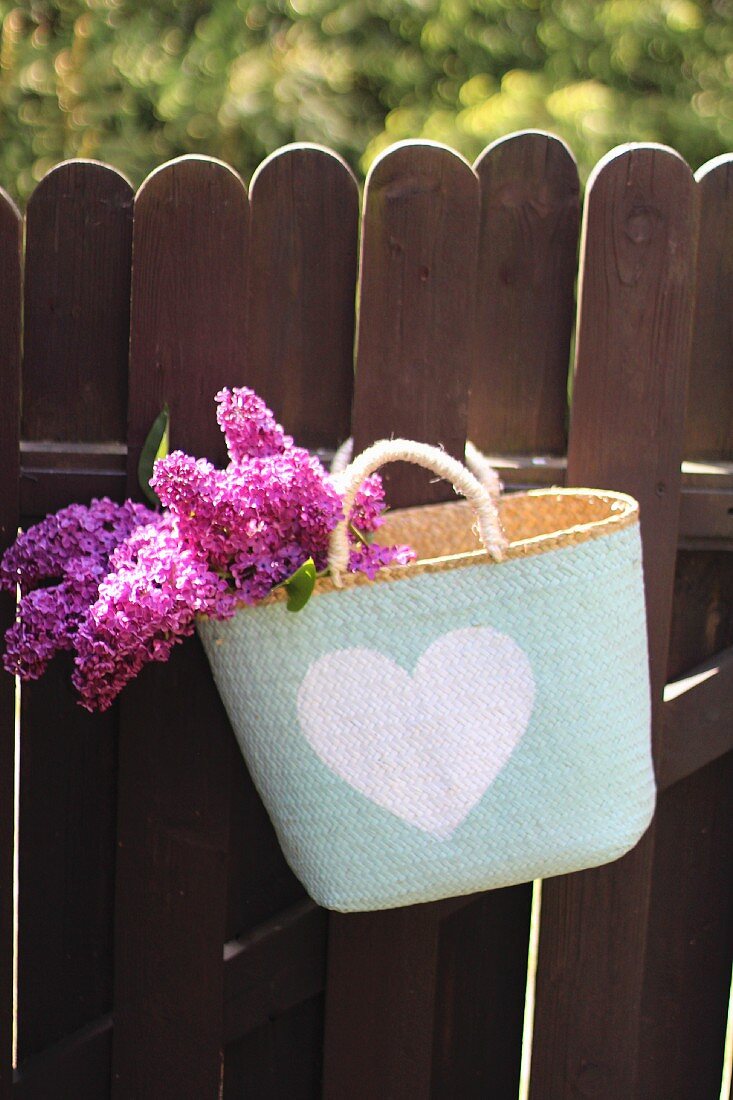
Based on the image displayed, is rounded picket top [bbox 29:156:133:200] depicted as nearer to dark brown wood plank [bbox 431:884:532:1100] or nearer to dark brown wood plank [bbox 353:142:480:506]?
dark brown wood plank [bbox 353:142:480:506]

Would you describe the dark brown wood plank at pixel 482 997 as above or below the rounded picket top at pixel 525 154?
below

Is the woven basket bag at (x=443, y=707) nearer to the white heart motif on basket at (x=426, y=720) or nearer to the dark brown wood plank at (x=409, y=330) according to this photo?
the white heart motif on basket at (x=426, y=720)

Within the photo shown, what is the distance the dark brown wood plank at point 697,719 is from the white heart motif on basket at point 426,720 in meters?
0.49

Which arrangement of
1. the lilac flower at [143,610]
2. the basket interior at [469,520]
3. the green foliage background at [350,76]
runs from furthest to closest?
the green foliage background at [350,76] < the basket interior at [469,520] < the lilac flower at [143,610]

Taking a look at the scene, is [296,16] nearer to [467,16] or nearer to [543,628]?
[467,16]

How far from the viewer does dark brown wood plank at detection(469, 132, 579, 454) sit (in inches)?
65.9

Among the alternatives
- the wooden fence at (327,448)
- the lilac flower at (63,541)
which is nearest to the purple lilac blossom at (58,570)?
the lilac flower at (63,541)

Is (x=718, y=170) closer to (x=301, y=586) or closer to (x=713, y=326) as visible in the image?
(x=713, y=326)

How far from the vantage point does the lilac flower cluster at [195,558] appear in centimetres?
130

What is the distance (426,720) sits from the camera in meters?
1.40

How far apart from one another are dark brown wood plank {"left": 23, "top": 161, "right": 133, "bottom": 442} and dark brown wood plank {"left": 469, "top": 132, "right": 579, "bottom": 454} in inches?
19.6

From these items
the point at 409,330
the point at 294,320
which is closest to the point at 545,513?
the point at 409,330

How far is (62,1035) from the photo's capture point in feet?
5.81

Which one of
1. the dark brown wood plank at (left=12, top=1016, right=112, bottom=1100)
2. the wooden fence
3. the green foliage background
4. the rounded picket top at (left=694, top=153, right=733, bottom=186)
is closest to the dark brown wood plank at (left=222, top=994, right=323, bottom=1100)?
the wooden fence
